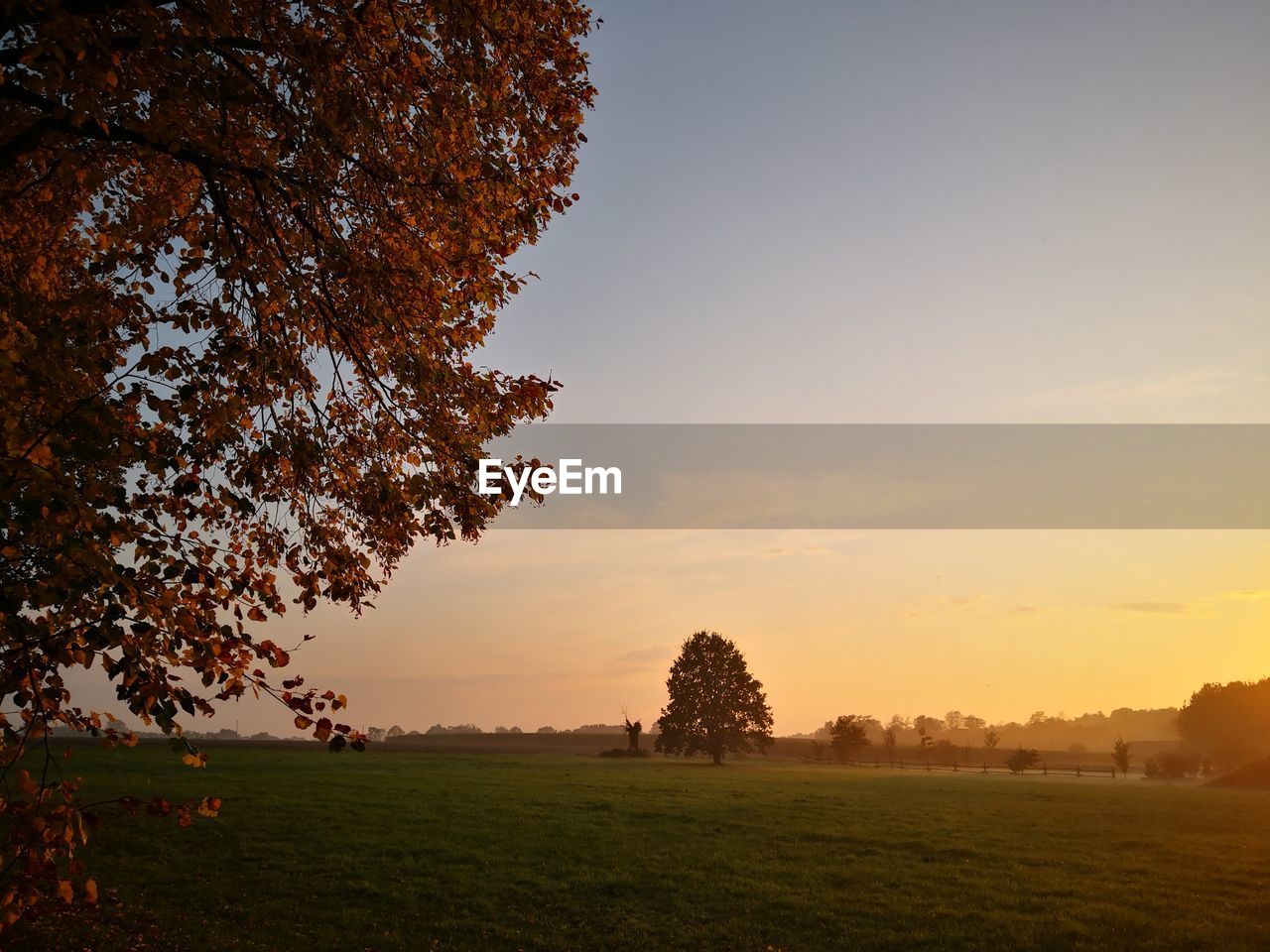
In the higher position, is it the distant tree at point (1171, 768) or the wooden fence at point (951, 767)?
the distant tree at point (1171, 768)

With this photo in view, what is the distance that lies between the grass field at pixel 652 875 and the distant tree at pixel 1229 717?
92.4 meters

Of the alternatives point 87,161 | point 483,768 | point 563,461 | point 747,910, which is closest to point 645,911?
point 747,910

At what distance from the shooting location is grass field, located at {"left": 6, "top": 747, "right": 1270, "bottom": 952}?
53.1 feet

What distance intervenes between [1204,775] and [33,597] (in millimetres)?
116054

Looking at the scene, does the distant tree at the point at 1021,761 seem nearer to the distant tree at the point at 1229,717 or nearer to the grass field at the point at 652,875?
the distant tree at the point at 1229,717

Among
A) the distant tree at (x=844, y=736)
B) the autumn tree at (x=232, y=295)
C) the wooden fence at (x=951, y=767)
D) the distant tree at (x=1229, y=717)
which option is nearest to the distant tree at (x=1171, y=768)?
the wooden fence at (x=951, y=767)

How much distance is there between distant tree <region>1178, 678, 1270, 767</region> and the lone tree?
226 ft

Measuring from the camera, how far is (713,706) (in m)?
88.1

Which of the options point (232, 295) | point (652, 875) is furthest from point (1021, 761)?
point (232, 295)

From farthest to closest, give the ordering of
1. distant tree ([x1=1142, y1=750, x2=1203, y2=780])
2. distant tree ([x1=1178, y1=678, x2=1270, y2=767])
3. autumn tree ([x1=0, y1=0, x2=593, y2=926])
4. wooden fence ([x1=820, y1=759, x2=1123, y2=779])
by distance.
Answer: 1. distant tree ([x1=1178, y1=678, x2=1270, y2=767])
2. wooden fence ([x1=820, y1=759, x2=1123, y2=779])
3. distant tree ([x1=1142, y1=750, x2=1203, y2=780])
4. autumn tree ([x1=0, y1=0, x2=593, y2=926])

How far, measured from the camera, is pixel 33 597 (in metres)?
5.56

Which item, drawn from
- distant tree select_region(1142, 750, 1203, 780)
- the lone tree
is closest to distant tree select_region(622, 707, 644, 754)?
the lone tree

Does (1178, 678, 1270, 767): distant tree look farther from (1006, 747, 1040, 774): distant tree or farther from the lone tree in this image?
the lone tree

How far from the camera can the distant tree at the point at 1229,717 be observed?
10900 centimetres
